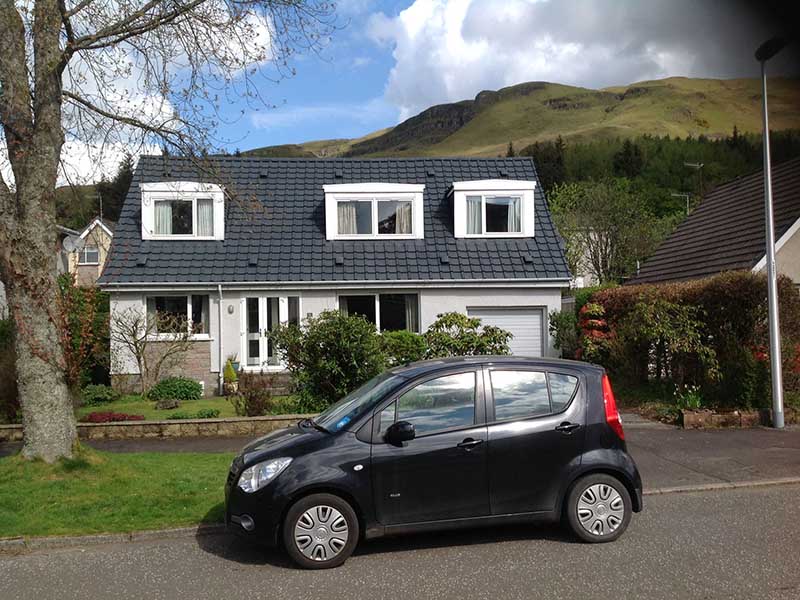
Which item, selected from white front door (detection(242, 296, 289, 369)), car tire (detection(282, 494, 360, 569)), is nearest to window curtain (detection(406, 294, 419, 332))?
white front door (detection(242, 296, 289, 369))

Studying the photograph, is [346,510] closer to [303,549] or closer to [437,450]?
[303,549]

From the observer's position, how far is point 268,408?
43.2ft

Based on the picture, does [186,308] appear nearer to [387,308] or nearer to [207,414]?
[387,308]

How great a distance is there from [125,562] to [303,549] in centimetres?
166

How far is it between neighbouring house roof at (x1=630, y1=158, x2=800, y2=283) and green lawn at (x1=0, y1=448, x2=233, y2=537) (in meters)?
13.0

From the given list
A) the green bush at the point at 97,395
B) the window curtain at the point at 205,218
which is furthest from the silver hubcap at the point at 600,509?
the window curtain at the point at 205,218

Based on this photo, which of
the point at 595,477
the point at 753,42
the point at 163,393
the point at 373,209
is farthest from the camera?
the point at 373,209

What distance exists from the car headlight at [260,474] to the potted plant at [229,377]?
11.5 meters

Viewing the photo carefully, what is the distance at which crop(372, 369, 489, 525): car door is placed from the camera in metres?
6.20

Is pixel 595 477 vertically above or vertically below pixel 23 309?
below

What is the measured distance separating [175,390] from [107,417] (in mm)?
3697

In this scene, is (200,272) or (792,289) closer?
(792,289)

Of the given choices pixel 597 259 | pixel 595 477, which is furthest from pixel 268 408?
pixel 597 259

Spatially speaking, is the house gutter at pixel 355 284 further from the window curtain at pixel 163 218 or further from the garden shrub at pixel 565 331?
the window curtain at pixel 163 218
